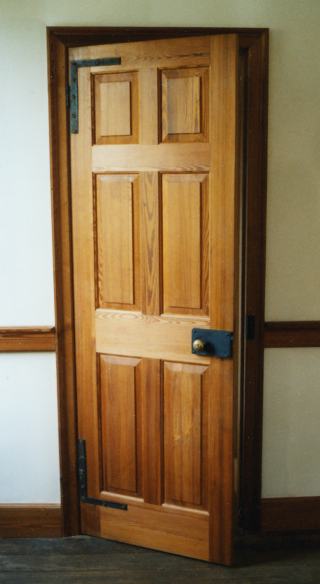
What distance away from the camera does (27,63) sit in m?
2.52

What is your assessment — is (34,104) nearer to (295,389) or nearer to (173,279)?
(173,279)

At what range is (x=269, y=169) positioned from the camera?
8.43ft

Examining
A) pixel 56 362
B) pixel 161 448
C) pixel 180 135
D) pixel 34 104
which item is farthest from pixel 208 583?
pixel 34 104

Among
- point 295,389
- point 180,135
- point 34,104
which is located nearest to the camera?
point 180,135

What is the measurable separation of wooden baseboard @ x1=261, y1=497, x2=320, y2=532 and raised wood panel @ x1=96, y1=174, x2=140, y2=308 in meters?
1.13

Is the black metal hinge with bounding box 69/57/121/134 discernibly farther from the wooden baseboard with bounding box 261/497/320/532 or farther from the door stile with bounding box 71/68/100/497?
the wooden baseboard with bounding box 261/497/320/532

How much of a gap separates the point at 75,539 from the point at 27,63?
6.73 feet

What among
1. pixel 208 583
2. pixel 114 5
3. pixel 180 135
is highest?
pixel 114 5

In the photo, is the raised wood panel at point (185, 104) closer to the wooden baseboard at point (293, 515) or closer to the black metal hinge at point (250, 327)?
the black metal hinge at point (250, 327)

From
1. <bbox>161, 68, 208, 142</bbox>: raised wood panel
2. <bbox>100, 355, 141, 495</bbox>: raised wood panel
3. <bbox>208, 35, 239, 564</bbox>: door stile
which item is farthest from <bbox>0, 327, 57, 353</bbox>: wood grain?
<bbox>161, 68, 208, 142</bbox>: raised wood panel

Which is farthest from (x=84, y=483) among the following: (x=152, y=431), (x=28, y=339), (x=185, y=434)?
(x=28, y=339)

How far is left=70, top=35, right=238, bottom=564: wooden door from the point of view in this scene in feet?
7.71

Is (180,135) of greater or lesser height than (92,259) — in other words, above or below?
above

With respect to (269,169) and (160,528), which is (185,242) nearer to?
(269,169)
